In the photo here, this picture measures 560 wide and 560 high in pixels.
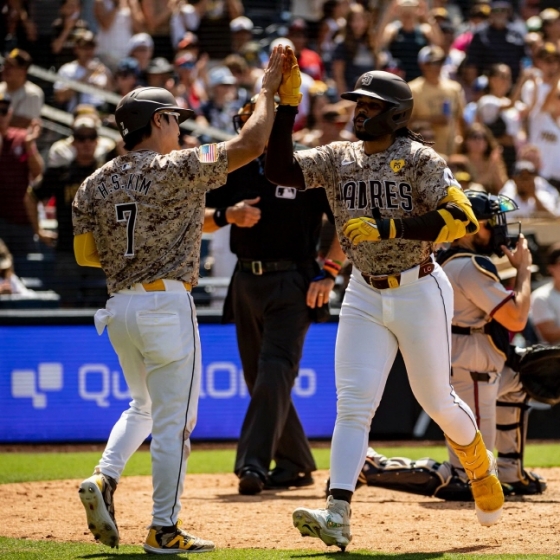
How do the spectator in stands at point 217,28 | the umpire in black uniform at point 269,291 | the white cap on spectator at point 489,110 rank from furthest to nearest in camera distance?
the spectator in stands at point 217,28, the white cap on spectator at point 489,110, the umpire in black uniform at point 269,291

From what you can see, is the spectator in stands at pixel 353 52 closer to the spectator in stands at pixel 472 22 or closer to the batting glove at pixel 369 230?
the spectator in stands at pixel 472 22

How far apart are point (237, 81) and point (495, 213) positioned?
6570mm

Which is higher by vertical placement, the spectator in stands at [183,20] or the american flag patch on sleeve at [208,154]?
the spectator in stands at [183,20]

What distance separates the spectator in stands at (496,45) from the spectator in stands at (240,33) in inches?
111

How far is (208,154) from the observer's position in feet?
14.4

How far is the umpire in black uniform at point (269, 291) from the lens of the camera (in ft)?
20.5

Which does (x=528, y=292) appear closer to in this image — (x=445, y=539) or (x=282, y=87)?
(x=445, y=539)

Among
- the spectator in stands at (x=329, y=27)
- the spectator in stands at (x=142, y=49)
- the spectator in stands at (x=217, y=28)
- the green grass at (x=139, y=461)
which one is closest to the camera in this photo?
the green grass at (x=139, y=461)

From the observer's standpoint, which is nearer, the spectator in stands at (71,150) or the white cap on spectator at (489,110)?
the spectator in stands at (71,150)

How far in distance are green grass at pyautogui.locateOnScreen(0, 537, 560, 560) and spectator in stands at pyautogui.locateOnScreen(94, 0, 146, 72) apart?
8.55 metres

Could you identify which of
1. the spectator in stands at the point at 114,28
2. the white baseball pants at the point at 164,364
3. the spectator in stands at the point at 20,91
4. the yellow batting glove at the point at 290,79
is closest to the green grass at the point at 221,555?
the white baseball pants at the point at 164,364

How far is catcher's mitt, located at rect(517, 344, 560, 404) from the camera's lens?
6055mm

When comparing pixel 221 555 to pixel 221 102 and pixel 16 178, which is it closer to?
pixel 16 178

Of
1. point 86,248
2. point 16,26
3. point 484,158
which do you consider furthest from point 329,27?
point 86,248
